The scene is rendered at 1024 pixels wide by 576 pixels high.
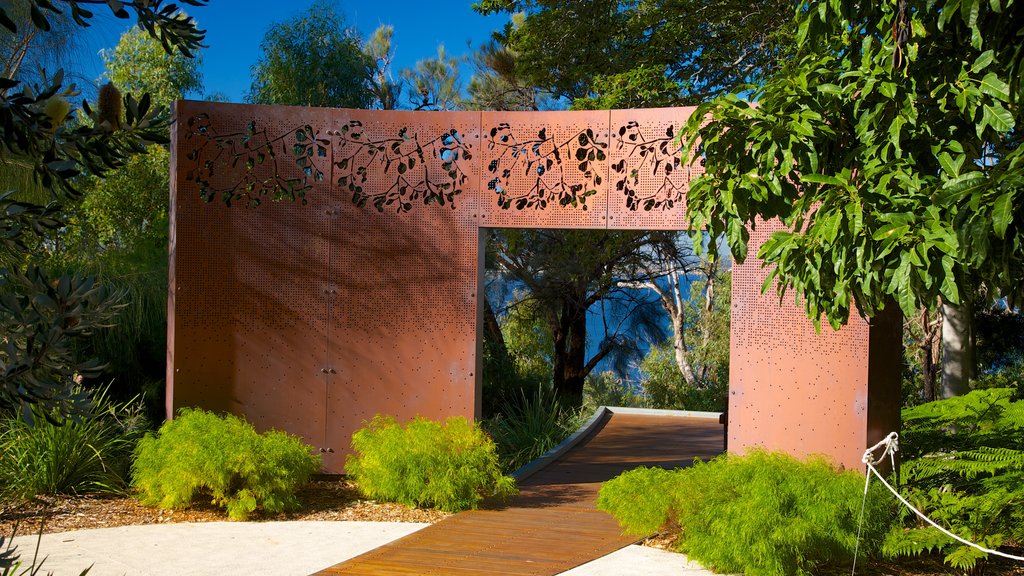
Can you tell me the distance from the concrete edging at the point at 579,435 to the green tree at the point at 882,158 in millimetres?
4500

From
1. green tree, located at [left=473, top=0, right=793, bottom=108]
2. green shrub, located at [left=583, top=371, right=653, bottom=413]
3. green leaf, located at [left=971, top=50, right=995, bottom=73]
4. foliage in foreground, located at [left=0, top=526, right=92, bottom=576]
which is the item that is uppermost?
green tree, located at [left=473, top=0, right=793, bottom=108]

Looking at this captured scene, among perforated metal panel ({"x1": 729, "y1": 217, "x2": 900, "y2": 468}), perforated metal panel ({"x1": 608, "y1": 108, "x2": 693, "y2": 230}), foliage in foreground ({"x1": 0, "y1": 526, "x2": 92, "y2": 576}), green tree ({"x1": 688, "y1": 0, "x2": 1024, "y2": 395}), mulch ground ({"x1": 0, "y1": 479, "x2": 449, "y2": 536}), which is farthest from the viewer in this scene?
perforated metal panel ({"x1": 608, "y1": 108, "x2": 693, "y2": 230})

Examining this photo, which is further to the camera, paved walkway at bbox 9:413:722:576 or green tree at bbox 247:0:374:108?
green tree at bbox 247:0:374:108

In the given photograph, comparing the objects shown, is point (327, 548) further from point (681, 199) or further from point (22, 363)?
point (22, 363)

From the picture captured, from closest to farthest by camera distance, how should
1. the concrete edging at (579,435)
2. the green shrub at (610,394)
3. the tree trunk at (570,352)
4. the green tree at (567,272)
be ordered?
the concrete edging at (579,435) < the green tree at (567,272) < the tree trunk at (570,352) < the green shrub at (610,394)

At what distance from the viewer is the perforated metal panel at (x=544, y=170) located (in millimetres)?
8156

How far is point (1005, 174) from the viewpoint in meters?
3.48

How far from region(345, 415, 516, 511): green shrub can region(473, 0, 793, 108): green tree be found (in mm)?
→ 5644

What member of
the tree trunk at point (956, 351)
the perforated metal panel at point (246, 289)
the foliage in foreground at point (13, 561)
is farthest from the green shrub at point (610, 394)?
the foliage in foreground at point (13, 561)

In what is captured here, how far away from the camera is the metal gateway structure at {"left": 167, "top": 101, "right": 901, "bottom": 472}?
8.28 m

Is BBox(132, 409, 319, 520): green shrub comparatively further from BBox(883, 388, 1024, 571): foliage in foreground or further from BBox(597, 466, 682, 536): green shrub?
BBox(883, 388, 1024, 571): foliage in foreground

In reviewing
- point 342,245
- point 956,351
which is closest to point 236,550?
point 342,245

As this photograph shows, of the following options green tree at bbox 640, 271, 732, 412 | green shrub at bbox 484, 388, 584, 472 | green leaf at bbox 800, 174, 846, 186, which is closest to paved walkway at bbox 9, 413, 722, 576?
Result: green shrub at bbox 484, 388, 584, 472

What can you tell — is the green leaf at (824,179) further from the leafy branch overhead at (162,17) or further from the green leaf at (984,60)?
the leafy branch overhead at (162,17)
